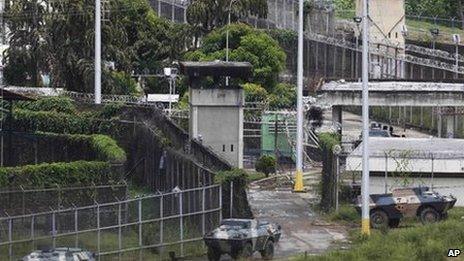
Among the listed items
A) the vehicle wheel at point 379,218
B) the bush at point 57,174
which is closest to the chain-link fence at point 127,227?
the bush at point 57,174

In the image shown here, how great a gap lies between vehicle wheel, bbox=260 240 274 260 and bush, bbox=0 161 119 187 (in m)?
Result: 10.2

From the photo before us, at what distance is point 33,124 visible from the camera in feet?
209

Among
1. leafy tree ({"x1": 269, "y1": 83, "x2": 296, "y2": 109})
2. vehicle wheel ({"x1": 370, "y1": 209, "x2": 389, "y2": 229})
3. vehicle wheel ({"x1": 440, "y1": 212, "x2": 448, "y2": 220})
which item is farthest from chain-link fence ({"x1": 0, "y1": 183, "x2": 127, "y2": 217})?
leafy tree ({"x1": 269, "y1": 83, "x2": 296, "y2": 109})

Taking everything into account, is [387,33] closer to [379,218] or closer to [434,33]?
[434,33]

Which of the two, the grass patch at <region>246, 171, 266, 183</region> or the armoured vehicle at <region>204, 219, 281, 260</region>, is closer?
Answer: the armoured vehicle at <region>204, 219, 281, 260</region>

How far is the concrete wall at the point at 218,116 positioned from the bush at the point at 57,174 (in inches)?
364

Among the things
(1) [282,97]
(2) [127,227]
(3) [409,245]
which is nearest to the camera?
(3) [409,245]

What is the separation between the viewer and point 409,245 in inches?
1415

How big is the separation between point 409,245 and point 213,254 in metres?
5.62

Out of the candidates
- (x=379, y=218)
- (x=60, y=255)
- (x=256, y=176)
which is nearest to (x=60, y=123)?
(x=256, y=176)

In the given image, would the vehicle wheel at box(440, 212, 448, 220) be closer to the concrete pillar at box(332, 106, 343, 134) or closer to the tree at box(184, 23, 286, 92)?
the concrete pillar at box(332, 106, 343, 134)

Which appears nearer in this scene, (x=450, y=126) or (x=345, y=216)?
(x=345, y=216)

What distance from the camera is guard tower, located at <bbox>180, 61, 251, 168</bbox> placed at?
5734cm

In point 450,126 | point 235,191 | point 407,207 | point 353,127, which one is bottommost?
point 407,207
